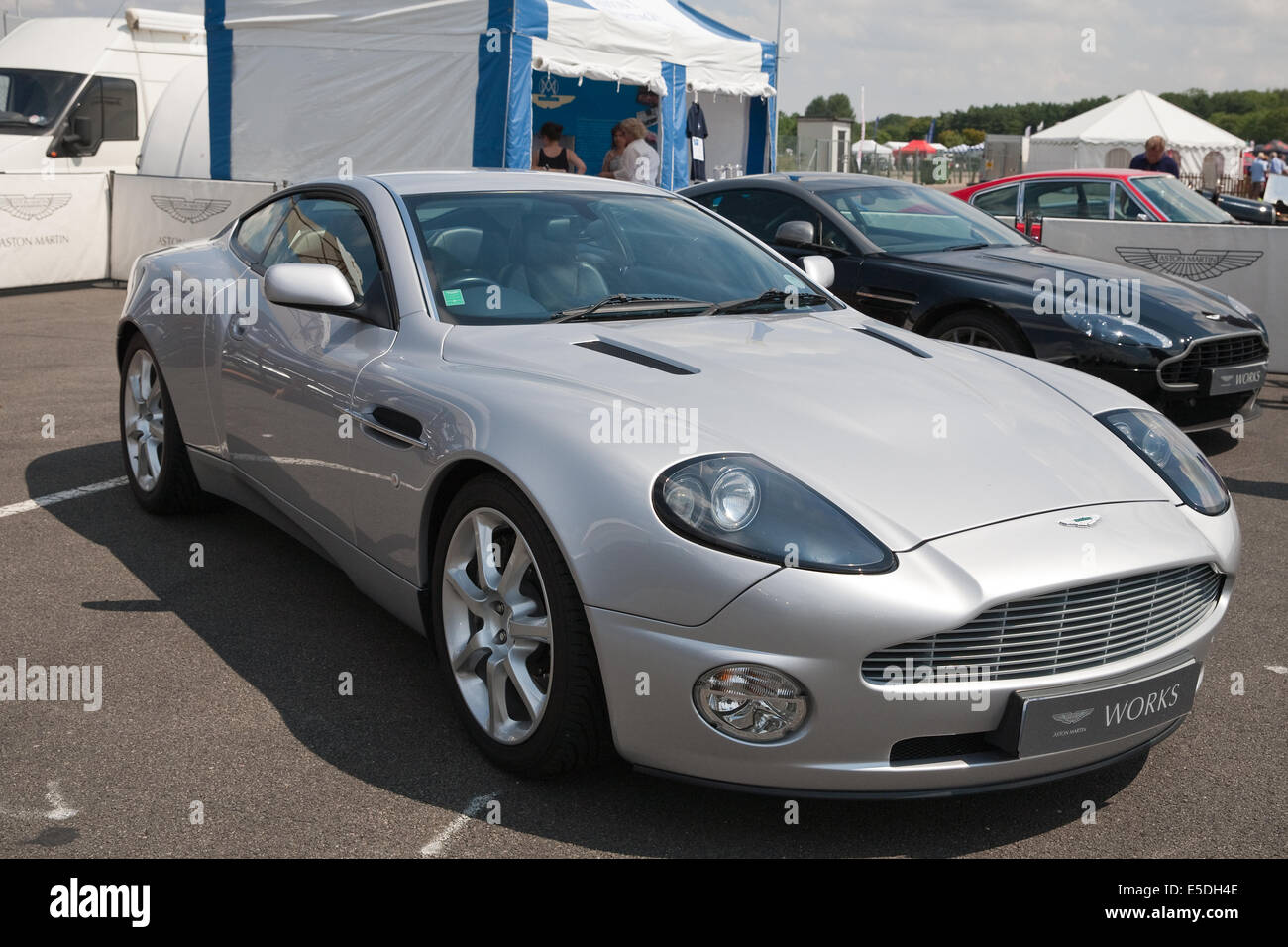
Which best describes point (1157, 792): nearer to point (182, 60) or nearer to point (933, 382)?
point (933, 382)

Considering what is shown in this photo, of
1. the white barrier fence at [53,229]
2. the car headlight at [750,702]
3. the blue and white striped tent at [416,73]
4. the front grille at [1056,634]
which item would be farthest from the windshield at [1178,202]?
the white barrier fence at [53,229]

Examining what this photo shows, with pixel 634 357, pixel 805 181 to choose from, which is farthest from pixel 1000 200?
pixel 634 357

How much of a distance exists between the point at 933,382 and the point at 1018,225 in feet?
24.6

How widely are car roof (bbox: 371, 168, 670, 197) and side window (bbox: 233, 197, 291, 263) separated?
533 millimetres

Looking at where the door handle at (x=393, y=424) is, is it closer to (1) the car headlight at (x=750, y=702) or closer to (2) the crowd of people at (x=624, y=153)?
(1) the car headlight at (x=750, y=702)

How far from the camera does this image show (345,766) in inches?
125

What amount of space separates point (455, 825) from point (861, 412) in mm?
1352

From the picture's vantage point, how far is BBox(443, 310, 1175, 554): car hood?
280 cm

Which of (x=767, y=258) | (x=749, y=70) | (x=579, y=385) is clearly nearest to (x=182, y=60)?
(x=749, y=70)

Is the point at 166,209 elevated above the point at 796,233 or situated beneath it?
situated beneath

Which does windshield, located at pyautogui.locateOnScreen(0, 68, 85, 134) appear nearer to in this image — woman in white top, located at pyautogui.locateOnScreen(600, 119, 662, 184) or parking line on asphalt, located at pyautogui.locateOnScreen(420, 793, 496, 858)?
woman in white top, located at pyautogui.locateOnScreen(600, 119, 662, 184)

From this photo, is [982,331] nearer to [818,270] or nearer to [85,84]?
[818,270]

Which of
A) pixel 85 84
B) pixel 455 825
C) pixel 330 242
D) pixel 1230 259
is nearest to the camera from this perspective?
pixel 455 825

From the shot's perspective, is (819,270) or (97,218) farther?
(97,218)
